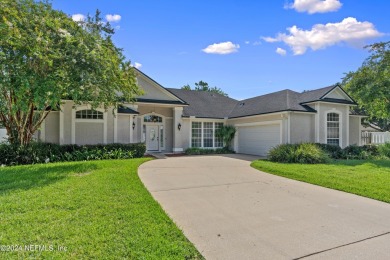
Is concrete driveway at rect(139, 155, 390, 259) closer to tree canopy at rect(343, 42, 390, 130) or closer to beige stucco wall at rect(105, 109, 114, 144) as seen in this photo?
beige stucco wall at rect(105, 109, 114, 144)

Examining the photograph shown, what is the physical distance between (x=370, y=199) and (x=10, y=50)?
13.0m

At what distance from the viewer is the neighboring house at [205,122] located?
1480cm

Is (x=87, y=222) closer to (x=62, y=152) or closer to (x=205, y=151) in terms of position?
(x=62, y=152)

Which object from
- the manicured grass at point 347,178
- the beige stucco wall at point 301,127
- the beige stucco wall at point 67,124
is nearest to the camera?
the manicured grass at point 347,178

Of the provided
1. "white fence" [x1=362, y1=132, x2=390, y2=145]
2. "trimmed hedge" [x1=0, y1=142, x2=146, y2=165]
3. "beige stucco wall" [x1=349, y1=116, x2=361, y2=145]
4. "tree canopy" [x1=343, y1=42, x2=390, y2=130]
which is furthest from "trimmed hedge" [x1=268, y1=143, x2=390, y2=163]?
"white fence" [x1=362, y1=132, x2=390, y2=145]

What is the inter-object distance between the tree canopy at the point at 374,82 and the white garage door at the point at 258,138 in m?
6.73

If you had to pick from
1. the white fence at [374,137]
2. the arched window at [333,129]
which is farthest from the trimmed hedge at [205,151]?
the white fence at [374,137]

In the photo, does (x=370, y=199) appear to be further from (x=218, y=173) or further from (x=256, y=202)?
(x=218, y=173)

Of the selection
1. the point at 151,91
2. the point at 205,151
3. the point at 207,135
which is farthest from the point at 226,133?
the point at 151,91

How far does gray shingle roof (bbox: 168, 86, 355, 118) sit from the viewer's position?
55.5ft

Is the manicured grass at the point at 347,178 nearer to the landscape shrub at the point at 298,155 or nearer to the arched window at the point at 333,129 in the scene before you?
the landscape shrub at the point at 298,155

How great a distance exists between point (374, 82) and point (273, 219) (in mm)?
16752

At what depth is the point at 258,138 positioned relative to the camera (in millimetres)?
18234

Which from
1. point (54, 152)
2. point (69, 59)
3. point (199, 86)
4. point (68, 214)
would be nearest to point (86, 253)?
point (68, 214)
